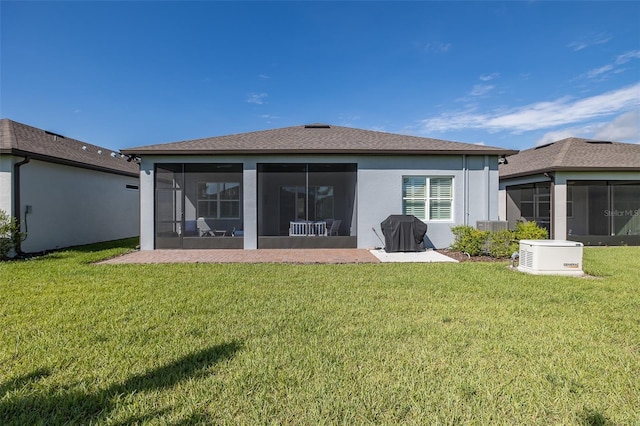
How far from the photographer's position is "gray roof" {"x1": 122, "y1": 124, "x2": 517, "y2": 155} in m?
11.0

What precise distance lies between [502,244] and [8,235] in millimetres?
14108

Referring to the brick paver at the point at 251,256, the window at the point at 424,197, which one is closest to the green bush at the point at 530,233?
the window at the point at 424,197

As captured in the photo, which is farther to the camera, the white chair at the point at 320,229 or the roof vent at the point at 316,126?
the roof vent at the point at 316,126

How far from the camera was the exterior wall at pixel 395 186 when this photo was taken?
1134cm

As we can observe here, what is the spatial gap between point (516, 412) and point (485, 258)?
7.82 metres

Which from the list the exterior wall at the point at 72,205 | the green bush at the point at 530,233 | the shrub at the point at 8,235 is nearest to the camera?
the shrub at the point at 8,235

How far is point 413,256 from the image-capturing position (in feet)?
31.9

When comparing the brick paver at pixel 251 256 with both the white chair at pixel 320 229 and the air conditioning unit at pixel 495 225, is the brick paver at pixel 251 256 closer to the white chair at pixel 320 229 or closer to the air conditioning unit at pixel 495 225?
the white chair at pixel 320 229

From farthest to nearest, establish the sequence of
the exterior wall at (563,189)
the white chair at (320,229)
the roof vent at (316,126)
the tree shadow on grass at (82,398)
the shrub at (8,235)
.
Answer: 1. the roof vent at (316,126)
2. the white chair at (320,229)
3. the exterior wall at (563,189)
4. the shrub at (8,235)
5. the tree shadow on grass at (82,398)

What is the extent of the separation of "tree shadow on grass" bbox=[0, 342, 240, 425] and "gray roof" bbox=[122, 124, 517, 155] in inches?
348

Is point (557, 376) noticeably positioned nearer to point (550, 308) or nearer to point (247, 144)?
point (550, 308)

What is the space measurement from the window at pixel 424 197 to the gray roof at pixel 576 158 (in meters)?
4.53

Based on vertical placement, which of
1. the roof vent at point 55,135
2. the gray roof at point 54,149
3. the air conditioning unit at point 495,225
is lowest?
the air conditioning unit at point 495,225

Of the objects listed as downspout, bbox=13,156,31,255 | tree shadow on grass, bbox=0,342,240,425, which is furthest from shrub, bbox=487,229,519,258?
downspout, bbox=13,156,31,255
